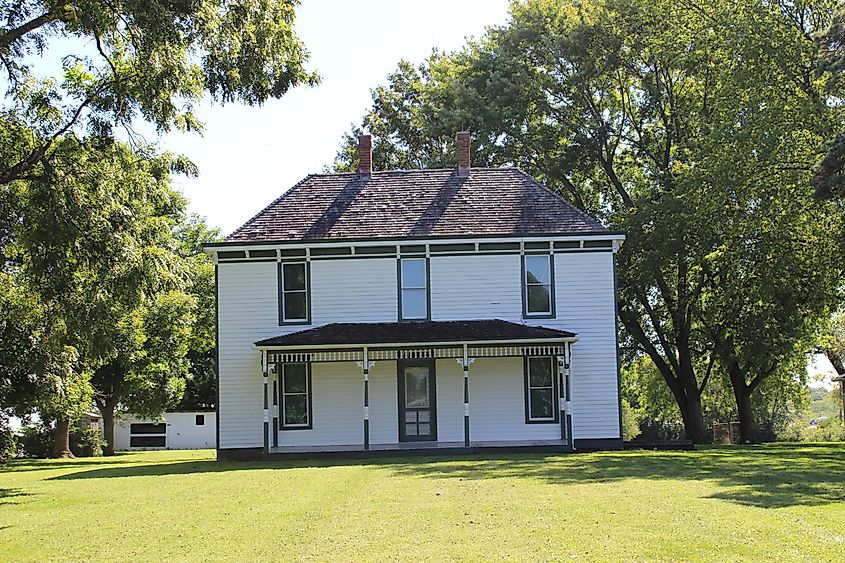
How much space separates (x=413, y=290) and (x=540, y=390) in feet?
14.5

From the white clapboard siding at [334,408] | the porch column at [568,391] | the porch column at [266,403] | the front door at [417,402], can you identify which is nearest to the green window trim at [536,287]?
the porch column at [568,391]

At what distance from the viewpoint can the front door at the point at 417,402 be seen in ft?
93.6

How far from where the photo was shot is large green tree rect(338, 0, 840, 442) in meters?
29.9

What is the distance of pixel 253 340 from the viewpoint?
28797 mm

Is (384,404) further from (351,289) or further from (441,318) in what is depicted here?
(351,289)

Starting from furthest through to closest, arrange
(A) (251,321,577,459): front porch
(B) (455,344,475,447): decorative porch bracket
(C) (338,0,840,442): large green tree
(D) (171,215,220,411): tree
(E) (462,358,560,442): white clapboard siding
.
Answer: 1. (D) (171,215,220,411): tree
2. (C) (338,0,840,442): large green tree
3. (E) (462,358,560,442): white clapboard siding
4. (A) (251,321,577,459): front porch
5. (B) (455,344,475,447): decorative porch bracket

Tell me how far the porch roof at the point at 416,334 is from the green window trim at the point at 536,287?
2.36 feet

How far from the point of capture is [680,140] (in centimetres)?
3797

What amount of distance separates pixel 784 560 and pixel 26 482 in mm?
17661

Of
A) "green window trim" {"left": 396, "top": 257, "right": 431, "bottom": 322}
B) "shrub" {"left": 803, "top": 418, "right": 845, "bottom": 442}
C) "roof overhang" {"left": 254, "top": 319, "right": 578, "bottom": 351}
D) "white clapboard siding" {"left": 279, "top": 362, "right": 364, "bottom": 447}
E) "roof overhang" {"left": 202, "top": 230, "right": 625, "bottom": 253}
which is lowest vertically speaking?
"shrub" {"left": 803, "top": 418, "right": 845, "bottom": 442}

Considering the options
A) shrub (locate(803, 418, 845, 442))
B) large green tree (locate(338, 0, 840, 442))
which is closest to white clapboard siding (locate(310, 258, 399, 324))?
large green tree (locate(338, 0, 840, 442))

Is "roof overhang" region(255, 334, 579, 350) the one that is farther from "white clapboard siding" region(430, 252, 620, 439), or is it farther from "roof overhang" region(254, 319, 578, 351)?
"white clapboard siding" region(430, 252, 620, 439)

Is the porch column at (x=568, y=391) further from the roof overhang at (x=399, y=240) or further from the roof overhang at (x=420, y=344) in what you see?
the roof overhang at (x=399, y=240)

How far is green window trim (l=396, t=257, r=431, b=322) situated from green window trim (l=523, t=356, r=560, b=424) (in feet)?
10.3
